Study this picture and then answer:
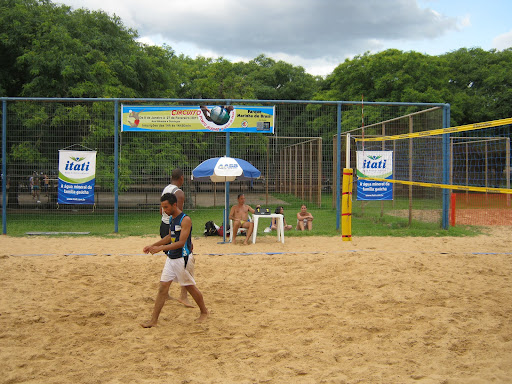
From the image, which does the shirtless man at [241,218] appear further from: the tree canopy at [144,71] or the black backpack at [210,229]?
the tree canopy at [144,71]

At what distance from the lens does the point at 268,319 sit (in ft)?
15.4

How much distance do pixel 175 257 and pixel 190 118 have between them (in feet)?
19.5

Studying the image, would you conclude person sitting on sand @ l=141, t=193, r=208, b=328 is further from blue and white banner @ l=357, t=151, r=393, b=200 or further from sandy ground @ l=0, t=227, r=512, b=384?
blue and white banner @ l=357, t=151, r=393, b=200

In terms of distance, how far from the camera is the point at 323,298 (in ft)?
17.6

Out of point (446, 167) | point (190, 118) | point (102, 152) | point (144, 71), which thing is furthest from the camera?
point (144, 71)

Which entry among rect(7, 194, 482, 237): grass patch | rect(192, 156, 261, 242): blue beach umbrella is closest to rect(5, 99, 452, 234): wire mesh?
rect(7, 194, 482, 237): grass patch

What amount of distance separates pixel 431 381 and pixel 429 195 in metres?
8.92

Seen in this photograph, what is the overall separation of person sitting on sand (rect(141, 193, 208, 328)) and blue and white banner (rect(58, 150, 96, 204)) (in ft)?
19.8

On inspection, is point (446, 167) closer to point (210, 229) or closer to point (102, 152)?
point (210, 229)

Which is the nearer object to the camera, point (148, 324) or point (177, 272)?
point (148, 324)

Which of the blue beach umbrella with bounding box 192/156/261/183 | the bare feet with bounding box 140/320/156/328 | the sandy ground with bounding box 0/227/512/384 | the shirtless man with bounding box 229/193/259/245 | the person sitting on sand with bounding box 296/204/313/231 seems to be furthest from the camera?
the person sitting on sand with bounding box 296/204/313/231

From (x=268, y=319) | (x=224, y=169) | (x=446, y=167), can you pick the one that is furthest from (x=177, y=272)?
(x=446, y=167)

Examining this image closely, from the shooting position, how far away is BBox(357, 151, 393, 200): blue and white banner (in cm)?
1091

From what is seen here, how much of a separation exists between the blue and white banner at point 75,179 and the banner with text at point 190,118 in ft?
3.97
